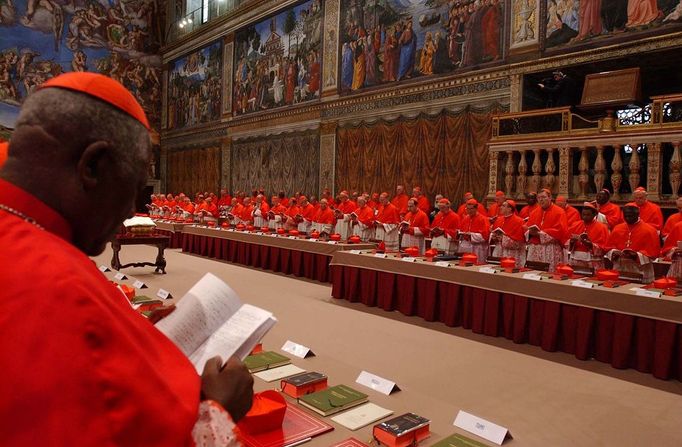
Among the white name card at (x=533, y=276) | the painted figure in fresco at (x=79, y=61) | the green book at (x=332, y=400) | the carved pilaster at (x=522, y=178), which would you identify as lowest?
the green book at (x=332, y=400)

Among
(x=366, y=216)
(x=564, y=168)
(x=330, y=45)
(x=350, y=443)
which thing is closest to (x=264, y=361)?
(x=350, y=443)

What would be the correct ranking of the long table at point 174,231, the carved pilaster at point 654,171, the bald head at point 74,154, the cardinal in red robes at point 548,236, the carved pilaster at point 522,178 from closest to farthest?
the bald head at point 74,154 → the cardinal in red robes at point 548,236 → the carved pilaster at point 654,171 → the carved pilaster at point 522,178 → the long table at point 174,231

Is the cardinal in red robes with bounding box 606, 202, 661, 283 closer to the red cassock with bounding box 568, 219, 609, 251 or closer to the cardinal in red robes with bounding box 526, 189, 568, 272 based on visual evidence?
the red cassock with bounding box 568, 219, 609, 251

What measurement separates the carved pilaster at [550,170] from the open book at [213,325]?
10.4m

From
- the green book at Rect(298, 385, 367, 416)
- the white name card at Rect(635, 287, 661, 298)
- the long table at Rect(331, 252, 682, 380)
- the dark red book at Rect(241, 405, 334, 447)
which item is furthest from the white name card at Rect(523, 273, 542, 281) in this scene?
the dark red book at Rect(241, 405, 334, 447)

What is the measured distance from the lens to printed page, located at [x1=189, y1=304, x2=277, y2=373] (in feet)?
4.04

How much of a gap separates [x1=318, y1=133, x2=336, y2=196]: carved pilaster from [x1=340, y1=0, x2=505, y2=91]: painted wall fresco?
5.63ft

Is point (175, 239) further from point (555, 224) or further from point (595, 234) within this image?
point (595, 234)

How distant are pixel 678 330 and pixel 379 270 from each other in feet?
12.6

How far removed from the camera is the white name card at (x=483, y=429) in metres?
2.18

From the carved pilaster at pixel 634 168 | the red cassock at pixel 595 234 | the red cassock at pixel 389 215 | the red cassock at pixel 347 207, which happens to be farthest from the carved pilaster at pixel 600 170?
the red cassock at pixel 347 207

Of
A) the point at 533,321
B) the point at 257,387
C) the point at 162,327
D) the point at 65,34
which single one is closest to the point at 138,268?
the point at 533,321

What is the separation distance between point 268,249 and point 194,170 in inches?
564

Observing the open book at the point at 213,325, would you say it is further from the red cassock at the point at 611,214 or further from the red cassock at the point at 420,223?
the red cassock at the point at 611,214
